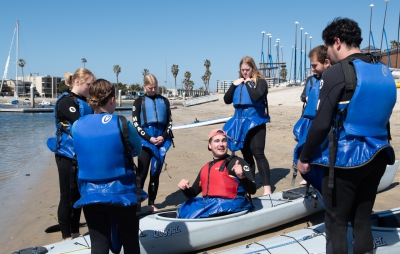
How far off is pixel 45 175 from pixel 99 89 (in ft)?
22.4

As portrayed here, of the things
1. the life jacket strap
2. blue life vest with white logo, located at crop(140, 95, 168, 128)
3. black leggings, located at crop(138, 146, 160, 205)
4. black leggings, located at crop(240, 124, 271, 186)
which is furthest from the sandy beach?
the life jacket strap

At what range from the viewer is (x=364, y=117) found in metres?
2.49

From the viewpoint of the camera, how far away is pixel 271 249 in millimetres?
3342

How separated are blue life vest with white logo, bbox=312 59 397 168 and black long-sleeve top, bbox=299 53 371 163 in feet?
0.20

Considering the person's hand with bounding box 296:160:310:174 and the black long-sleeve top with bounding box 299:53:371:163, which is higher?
the black long-sleeve top with bounding box 299:53:371:163

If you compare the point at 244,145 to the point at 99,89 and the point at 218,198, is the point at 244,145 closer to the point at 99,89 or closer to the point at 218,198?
the point at 218,198

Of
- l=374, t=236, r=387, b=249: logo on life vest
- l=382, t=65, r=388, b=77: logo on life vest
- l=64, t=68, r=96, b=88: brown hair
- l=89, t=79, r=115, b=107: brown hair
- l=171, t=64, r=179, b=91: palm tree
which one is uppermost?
l=171, t=64, r=179, b=91: palm tree

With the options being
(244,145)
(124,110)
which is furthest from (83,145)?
(124,110)

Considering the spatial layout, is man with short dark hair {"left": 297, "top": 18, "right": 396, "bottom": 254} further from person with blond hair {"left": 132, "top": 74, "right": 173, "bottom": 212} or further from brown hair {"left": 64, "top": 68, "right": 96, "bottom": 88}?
person with blond hair {"left": 132, "top": 74, "right": 173, "bottom": 212}

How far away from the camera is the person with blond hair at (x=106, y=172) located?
2.66 meters

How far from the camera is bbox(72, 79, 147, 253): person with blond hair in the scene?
266cm

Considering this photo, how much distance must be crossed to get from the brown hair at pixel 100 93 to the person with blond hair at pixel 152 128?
2.17 m

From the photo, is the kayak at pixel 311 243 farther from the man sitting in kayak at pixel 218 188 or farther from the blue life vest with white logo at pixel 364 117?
the blue life vest with white logo at pixel 364 117

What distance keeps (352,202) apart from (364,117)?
1.91ft
